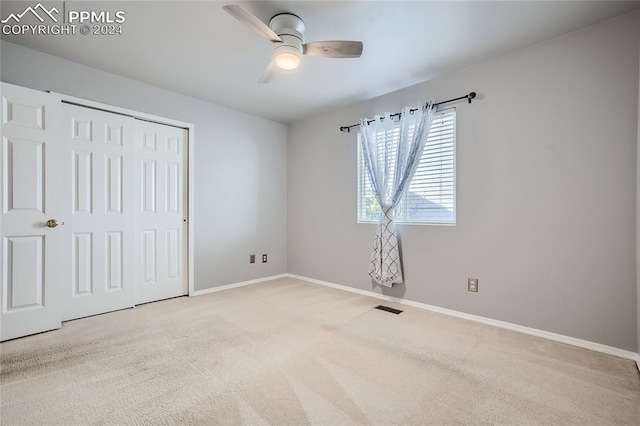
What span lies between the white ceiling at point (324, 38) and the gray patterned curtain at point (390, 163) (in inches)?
15.7

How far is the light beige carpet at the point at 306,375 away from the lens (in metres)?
1.51

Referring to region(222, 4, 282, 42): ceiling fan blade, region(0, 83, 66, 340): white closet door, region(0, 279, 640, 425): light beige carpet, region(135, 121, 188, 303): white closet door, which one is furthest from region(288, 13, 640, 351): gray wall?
region(0, 83, 66, 340): white closet door

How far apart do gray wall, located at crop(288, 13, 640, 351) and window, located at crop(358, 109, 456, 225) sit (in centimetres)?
10

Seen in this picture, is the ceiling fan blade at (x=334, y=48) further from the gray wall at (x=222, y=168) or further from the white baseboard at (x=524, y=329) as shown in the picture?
the white baseboard at (x=524, y=329)

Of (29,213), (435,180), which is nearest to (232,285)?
(29,213)

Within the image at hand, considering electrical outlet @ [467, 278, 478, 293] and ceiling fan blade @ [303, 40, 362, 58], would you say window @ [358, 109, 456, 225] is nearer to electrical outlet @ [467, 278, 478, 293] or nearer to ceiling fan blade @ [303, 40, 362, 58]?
electrical outlet @ [467, 278, 478, 293]

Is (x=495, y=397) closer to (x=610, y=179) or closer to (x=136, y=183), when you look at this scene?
(x=610, y=179)

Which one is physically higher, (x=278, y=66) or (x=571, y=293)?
(x=278, y=66)

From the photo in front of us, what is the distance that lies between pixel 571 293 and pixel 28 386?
3.79 meters

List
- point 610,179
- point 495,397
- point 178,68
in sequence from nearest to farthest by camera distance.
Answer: point 495,397 < point 610,179 < point 178,68

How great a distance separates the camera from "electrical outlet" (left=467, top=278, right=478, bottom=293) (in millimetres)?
2805

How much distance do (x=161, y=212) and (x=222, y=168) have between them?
969 mm

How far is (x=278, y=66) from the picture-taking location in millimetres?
2297

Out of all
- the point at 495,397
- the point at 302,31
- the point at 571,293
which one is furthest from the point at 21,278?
the point at 571,293
